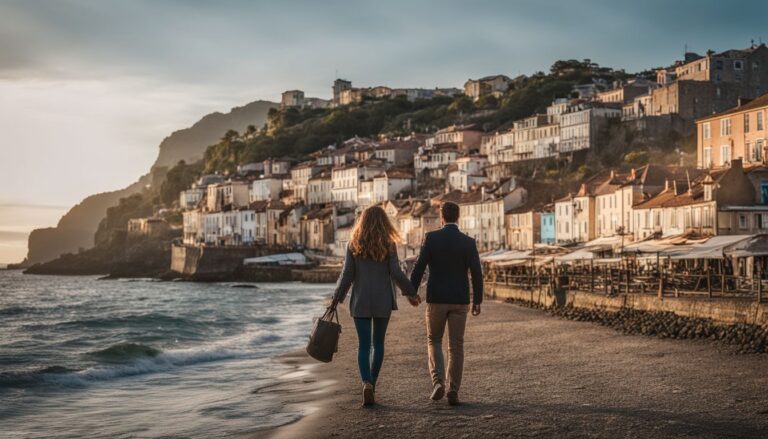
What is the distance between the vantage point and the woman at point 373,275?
10172mm

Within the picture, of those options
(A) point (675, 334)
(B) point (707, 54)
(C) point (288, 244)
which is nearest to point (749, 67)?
(B) point (707, 54)

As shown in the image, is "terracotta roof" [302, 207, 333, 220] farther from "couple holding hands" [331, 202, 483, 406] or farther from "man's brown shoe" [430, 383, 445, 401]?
"couple holding hands" [331, 202, 483, 406]

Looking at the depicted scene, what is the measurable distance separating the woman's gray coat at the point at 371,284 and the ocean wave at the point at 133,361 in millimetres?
9425

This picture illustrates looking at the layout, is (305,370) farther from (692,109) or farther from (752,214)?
(692,109)

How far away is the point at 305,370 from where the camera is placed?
1800 centimetres

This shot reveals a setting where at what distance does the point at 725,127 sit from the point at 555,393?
168 feet

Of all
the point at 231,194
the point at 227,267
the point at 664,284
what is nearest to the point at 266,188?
the point at 231,194

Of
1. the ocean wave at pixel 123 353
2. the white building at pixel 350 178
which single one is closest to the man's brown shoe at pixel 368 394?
the ocean wave at pixel 123 353

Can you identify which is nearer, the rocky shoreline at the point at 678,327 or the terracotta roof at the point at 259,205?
the rocky shoreline at the point at 678,327

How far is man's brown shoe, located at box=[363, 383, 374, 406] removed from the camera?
1082 cm

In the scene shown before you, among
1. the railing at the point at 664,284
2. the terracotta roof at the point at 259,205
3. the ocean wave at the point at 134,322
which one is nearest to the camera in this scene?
the railing at the point at 664,284

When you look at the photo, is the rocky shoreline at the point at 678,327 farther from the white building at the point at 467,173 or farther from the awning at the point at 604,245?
the white building at the point at 467,173

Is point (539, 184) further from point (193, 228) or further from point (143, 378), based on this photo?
point (193, 228)

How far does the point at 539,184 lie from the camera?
88.1 metres
